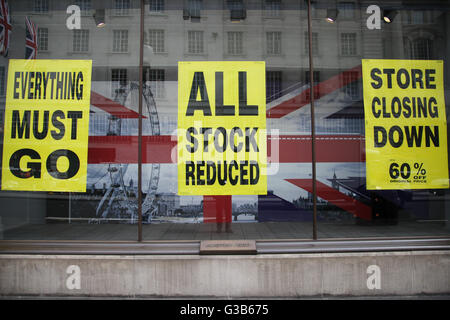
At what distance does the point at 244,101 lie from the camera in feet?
15.7

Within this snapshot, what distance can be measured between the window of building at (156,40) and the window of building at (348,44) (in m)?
3.97

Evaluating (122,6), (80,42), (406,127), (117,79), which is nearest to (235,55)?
(122,6)

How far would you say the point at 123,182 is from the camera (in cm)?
683

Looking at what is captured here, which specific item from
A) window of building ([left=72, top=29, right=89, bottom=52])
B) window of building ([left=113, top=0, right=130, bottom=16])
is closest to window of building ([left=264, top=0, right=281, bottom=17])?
window of building ([left=113, top=0, right=130, bottom=16])

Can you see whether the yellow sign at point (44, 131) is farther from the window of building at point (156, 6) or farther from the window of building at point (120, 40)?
the window of building at point (156, 6)

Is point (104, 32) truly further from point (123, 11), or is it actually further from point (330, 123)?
point (330, 123)

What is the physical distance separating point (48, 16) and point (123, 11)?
140cm

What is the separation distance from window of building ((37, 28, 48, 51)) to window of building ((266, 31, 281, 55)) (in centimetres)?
445

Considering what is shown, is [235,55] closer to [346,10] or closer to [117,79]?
[346,10]

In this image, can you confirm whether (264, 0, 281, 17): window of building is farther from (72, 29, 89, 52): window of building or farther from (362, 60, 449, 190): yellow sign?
(72, 29, 89, 52): window of building

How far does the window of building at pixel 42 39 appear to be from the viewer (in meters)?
5.10

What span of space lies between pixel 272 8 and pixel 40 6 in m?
4.55

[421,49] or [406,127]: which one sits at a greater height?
[421,49]
